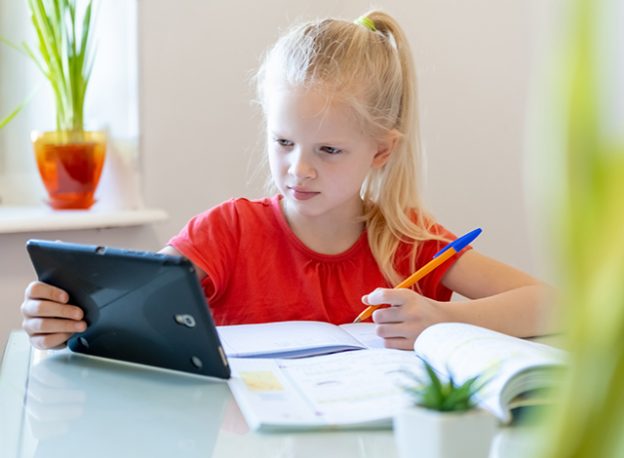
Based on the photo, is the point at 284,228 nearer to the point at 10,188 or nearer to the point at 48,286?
the point at 48,286

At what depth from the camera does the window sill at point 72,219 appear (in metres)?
1.84

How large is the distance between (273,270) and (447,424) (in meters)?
0.94

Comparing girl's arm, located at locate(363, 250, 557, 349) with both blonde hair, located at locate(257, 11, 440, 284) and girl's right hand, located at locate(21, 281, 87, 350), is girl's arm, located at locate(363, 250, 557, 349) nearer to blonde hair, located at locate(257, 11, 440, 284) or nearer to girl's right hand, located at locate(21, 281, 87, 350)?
blonde hair, located at locate(257, 11, 440, 284)

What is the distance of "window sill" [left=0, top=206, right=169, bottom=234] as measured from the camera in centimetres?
184

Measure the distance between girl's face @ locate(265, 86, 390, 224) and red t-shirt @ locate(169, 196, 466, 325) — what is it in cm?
11

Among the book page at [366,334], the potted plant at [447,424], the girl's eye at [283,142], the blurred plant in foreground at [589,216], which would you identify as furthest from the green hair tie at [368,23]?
the blurred plant in foreground at [589,216]

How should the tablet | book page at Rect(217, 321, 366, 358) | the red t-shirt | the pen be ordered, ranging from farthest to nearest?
the red t-shirt < the pen < book page at Rect(217, 321, 366, 358) < the tablet

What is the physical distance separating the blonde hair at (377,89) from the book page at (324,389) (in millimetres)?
506

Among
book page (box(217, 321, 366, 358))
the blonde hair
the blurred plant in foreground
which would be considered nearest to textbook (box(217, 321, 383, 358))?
book page (box(217, 321, 366, 358))

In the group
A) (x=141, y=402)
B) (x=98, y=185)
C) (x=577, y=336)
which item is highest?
(x=577, y=336)

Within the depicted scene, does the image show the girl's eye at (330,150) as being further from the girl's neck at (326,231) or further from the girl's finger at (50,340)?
the girl's finger at (50,340)

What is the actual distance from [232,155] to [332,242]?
614 mm

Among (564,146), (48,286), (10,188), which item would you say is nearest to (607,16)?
(564,146)

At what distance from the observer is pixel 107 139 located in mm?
2031
